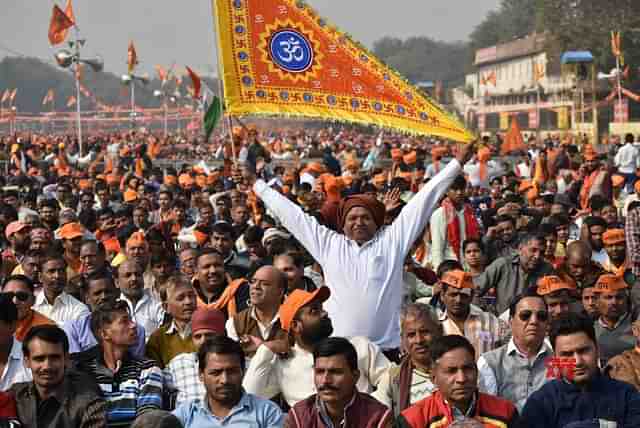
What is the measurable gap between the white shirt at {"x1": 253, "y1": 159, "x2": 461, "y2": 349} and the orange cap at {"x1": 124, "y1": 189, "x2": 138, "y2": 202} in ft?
27.5

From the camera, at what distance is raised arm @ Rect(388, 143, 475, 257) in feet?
20.4

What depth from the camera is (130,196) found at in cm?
1456

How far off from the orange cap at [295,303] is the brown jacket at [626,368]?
1420mm

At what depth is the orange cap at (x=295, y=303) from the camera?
5.56 m

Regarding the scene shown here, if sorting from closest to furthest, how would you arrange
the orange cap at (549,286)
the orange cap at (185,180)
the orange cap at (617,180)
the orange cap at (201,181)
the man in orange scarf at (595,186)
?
1. the orange cap at (549,286)
2. the man in orange scarf at (595,186)
3. the orange cap at (617,180)
4. the orange cap at (201,181)
5. the orange cap at (185,180)

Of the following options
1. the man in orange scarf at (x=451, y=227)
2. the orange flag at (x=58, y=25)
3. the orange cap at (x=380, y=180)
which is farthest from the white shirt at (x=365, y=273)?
the orange flag at (x=58, y=25)

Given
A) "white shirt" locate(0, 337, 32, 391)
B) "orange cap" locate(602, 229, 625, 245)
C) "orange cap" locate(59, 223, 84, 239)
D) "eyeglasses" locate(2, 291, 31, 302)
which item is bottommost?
"white shirt" locate(0, 337, 32, 391)

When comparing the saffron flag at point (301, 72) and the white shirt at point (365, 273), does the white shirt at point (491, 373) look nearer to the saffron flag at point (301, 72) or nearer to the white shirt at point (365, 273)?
the white shirt at point (365, 273)

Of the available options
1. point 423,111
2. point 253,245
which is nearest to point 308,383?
point 423,111

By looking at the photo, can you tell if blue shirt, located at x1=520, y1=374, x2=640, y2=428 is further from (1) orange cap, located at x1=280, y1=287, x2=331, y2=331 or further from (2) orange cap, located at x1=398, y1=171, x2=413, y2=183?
(2) orange cap, located at x1=398, y1=171, x2=413, y2=183

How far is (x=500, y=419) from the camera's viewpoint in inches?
186

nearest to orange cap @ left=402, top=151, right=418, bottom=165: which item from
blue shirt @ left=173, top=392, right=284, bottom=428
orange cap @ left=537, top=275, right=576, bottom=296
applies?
orange cap @ left=537, top=275, right=576, bottom=296

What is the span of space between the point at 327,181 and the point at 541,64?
5907cm

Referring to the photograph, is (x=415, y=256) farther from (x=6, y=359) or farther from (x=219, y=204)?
(x=6, y=359)
